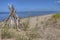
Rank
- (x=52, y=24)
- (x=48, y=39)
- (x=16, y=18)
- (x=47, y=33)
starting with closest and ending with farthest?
(x=48, y=39) < (x=47, y=33) < (x=16, y=18) < (x=52, y=24)

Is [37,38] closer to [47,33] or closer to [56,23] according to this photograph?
[47,33]

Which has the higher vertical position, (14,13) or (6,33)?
(14,13)

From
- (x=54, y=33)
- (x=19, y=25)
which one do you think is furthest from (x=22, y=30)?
(x=54, y=33)

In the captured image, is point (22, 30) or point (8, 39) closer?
point (8, 39)

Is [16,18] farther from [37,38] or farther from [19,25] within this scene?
[37,38]

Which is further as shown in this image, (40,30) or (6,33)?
A: (40,30)

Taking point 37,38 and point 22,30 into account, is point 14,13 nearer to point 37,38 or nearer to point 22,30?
point 22,30

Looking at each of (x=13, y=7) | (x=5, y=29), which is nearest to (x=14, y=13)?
(x=13, y=7)

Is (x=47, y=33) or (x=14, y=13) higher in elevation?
(x=14, y=13)

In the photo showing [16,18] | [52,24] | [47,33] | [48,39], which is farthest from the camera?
[52,24]

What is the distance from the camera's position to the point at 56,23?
8.71 meters

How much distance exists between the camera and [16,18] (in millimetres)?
7785

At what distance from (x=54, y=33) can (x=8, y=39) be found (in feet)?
4.76

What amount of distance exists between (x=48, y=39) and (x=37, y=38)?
372 millimetres
